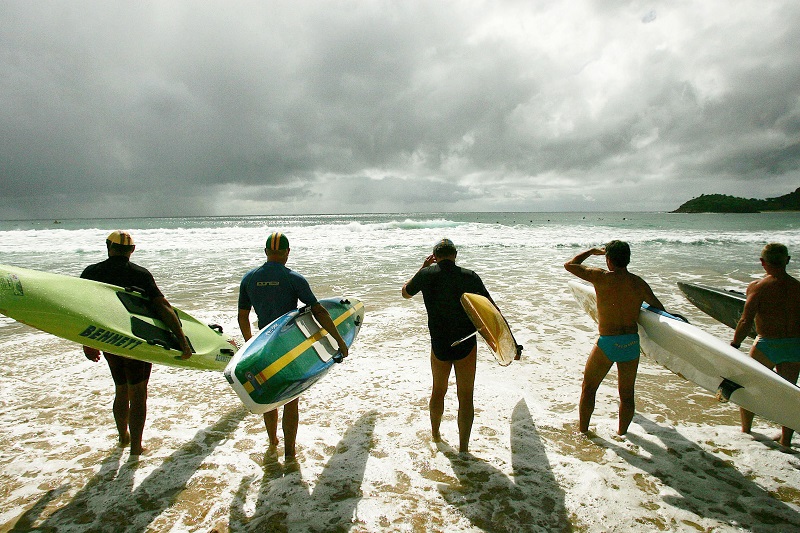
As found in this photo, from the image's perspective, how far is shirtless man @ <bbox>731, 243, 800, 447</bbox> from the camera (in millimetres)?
3643

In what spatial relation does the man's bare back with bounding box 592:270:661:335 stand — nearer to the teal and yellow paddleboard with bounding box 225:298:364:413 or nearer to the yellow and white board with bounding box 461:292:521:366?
the yellow and white board with bounding box 461:292:521:366

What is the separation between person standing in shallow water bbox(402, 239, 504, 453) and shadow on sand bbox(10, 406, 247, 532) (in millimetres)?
2379

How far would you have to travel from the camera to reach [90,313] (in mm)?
3801

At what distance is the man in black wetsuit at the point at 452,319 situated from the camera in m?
3.62

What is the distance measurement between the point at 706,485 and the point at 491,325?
211 cm

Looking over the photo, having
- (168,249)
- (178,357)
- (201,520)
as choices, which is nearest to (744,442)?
(201,520)

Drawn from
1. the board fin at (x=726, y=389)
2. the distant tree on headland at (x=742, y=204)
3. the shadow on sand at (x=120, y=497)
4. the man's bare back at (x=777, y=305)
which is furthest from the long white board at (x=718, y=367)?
the distant tree on headland at (x=742, y=204)

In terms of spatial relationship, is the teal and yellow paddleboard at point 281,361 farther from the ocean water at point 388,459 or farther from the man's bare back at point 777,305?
the man's bare back at point 777,305

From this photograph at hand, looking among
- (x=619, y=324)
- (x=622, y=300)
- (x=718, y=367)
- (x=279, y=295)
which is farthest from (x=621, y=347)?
(x=279, y=295)

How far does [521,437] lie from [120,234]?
421cm

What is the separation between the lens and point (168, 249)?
24.4 metres

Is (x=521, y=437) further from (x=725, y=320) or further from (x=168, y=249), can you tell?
(x=168, y=249)

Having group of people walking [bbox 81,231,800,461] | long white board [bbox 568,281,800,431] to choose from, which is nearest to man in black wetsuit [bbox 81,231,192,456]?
group of people walking [bbox 81,231,800,461]

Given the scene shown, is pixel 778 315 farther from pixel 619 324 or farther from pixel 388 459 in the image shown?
pixel 388 459
